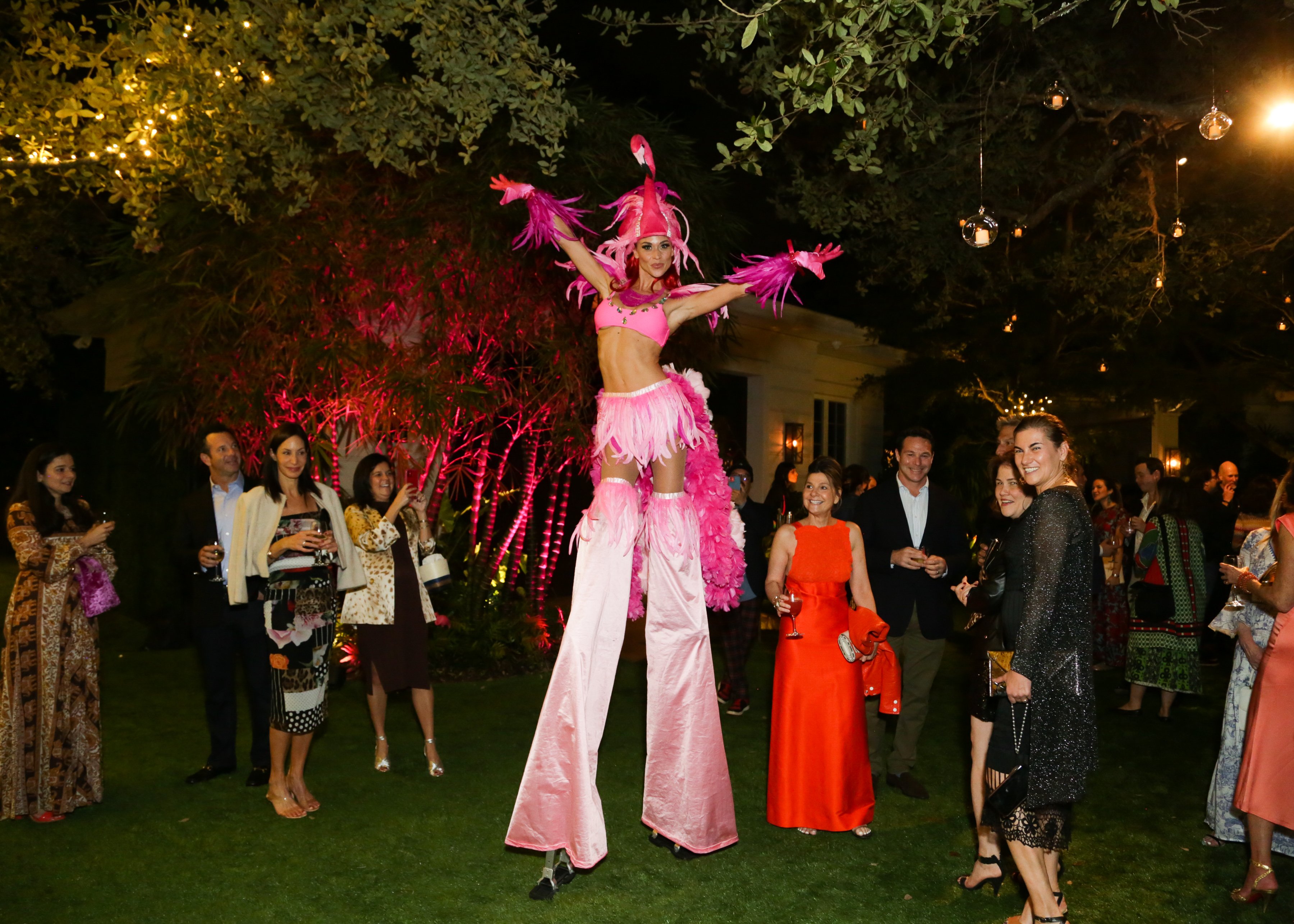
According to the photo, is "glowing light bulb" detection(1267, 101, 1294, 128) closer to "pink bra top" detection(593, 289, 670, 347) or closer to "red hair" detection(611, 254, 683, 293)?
"red hair" detection(611, 254, 683, 293)

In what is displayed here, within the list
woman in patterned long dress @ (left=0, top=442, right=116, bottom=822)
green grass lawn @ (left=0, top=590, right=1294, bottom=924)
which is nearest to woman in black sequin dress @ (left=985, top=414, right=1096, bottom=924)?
green grass lawn @ (left=0, top=590, right=1294, bottom=924)

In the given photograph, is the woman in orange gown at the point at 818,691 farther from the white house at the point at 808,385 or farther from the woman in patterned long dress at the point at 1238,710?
the white house at the point at 808,385

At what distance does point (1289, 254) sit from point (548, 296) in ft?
27.1

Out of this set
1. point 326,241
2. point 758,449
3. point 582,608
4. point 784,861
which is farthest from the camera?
point 758,449

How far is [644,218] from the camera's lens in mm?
3883

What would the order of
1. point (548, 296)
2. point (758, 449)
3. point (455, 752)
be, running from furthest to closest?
point (758, 449) < point (548, 296) < point (455, 752)

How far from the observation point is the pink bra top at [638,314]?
12.6ft

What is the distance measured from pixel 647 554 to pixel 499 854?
1435 mm

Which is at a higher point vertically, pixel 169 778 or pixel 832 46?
pixel 832 46

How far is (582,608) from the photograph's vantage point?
3.75m

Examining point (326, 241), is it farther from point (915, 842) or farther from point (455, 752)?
point (915, 842)

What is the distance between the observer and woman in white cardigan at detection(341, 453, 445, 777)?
5.36 metres

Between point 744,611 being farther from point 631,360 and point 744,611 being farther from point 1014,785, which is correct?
point 1014,785

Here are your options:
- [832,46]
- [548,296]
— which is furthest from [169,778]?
[832,46]
